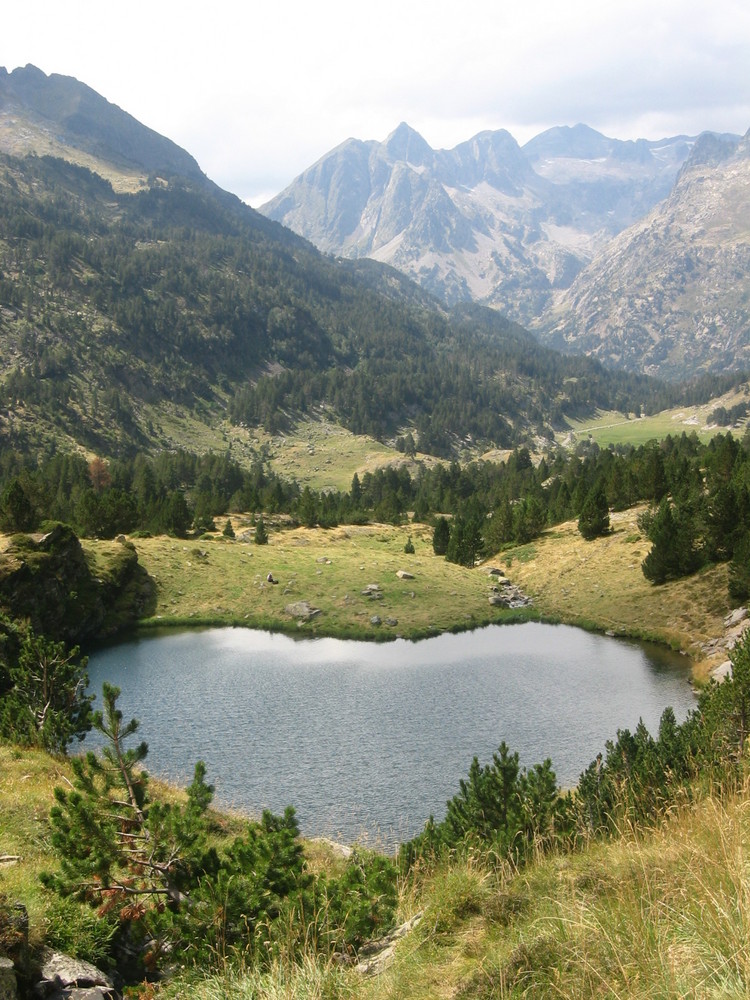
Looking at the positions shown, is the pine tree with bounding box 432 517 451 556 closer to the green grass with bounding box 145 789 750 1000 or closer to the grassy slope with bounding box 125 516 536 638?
the grassy slope with bounding box 125 516 536 638

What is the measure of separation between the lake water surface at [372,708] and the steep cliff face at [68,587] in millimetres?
4784

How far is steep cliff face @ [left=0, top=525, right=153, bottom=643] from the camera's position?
51747 mm

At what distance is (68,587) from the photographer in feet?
191

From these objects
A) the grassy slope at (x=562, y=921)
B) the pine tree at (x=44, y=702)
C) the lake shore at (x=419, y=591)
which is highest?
the grassy slope at (x=562, y=921)

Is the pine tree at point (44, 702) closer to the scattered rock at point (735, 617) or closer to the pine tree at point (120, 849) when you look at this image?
the pine tree at point (120, 849)

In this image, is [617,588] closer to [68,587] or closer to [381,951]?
[68,587]

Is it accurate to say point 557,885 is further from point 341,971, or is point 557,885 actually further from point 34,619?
point 34,619

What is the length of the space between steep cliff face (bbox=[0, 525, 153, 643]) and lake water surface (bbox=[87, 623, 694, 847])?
4.78 m

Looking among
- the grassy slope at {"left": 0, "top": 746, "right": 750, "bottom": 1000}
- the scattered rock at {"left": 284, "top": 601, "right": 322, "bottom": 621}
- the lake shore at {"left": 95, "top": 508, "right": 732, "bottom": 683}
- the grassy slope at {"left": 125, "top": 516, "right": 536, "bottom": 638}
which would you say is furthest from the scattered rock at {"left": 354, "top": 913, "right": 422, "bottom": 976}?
the scattered rock at {"left": 284, "top": 601, "right": 322, "bottom": 621}

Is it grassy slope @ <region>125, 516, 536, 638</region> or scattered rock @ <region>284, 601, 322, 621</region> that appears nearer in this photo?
grassy slope @ <region>125, 516, 536, 638</region>

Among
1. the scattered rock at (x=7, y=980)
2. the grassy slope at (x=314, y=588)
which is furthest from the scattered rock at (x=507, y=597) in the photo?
the scattered rock at (x=7, y=980)

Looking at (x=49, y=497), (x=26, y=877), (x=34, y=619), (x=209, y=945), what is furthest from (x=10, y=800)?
(x=49, y=497)

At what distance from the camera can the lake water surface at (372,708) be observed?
30.5 metres

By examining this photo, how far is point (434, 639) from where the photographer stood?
200 feet
